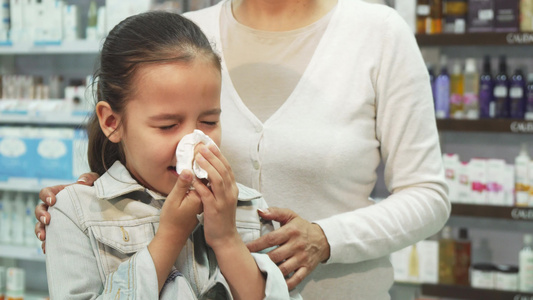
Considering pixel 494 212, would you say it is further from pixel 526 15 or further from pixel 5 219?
pixel 5 219

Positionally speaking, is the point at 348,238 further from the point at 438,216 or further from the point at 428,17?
the point at 428,17

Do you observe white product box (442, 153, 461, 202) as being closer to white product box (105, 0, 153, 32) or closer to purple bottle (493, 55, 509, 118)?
purple bottle (493, 55, 509, 118)

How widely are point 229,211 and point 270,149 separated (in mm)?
A: 366

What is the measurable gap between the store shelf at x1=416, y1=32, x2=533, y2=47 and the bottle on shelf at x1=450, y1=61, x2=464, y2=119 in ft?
0.56

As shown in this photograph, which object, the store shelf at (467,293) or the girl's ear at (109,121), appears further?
the store shelf at (467,293)

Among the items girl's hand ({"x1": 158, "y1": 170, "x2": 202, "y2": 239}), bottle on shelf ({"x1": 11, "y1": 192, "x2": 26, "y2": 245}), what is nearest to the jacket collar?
girl's hand ({"x1": 158, "y1": 170, "x2": 202, "y2": 239})

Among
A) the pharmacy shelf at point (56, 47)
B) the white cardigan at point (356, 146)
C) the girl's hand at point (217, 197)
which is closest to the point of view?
the girl's hand at point (217, 197)

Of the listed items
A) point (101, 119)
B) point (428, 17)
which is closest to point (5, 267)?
point (428, 17)

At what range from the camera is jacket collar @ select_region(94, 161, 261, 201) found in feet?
3.54

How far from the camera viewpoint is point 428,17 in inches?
131

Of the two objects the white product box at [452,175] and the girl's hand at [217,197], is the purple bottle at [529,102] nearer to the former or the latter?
the white product box at [452,175]

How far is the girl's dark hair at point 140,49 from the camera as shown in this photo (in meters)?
1.08

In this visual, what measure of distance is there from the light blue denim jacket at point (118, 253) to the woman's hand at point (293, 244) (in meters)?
0.05

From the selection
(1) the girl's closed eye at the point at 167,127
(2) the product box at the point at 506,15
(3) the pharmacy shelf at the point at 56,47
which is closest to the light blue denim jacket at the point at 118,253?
(1) the girl's closed eye at the point at 167,127
